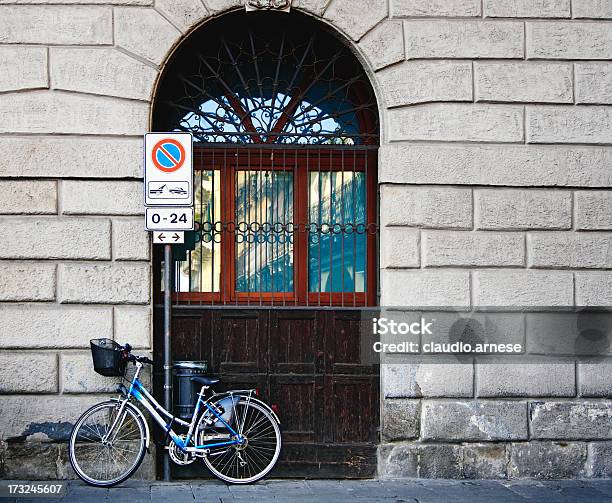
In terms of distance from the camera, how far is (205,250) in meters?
9.69

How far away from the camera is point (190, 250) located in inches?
379

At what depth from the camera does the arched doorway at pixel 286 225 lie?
9484mm

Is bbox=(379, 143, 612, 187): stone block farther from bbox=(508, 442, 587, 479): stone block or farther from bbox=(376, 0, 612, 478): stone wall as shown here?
bbox=(508, 442, 587, 479): stone block

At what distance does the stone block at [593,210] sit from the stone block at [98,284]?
14.3 feet

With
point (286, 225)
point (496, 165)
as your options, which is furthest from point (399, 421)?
point (496, 165)

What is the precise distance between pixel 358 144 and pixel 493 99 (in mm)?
1413

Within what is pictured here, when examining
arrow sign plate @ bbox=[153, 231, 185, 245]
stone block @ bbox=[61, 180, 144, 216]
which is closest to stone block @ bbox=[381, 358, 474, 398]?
arrow sign plate @ bbox=[153, 231, 185, 245]

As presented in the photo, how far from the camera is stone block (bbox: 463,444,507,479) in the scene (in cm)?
931

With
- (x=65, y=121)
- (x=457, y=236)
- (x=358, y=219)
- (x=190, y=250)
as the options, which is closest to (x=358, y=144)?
(x=358, y=219)

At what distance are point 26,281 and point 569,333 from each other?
532 centimetres

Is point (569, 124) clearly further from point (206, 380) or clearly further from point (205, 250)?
point (206, 380)

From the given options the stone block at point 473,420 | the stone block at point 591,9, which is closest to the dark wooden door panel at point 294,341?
the stone block at point 473,420

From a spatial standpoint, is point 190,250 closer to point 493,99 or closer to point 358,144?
point 358,144

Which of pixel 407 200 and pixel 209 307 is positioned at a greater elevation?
pixel 407 200
